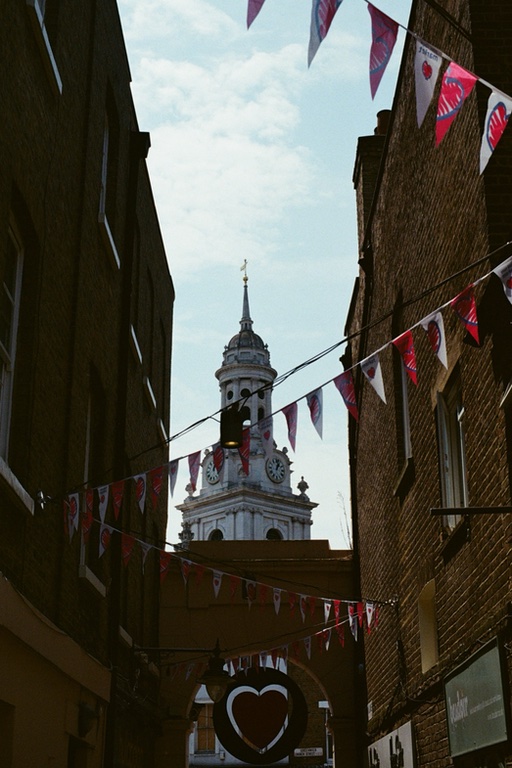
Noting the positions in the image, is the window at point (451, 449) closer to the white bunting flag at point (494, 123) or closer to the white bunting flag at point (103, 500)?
the white bunting flag at point (103, 500)

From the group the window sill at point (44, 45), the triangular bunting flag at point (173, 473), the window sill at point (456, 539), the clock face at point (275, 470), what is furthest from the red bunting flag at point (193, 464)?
the clock face at point (275, 470)

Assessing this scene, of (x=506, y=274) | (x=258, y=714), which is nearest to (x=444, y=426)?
(x=506, y=274)

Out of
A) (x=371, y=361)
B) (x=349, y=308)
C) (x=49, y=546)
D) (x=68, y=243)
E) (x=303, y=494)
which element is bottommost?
(x=49, y=546)

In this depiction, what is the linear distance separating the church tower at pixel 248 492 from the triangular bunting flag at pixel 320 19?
252 ft

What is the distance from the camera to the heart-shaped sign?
68.8ft

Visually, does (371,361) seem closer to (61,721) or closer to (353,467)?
(61,721)

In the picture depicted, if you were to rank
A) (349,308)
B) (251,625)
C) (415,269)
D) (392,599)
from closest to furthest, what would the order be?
(415,269) → (392,599) → (349,308) → (251,625)

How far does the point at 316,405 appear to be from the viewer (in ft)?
30.7

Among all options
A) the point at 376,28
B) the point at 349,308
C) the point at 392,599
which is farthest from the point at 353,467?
the point at 376,28

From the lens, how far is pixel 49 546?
9.64m

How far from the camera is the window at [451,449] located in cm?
970

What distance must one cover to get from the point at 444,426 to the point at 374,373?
4.48 ft

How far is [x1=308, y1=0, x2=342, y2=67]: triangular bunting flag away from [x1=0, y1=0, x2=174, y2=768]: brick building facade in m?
3.17

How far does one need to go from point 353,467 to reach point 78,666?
10134 millimetres
